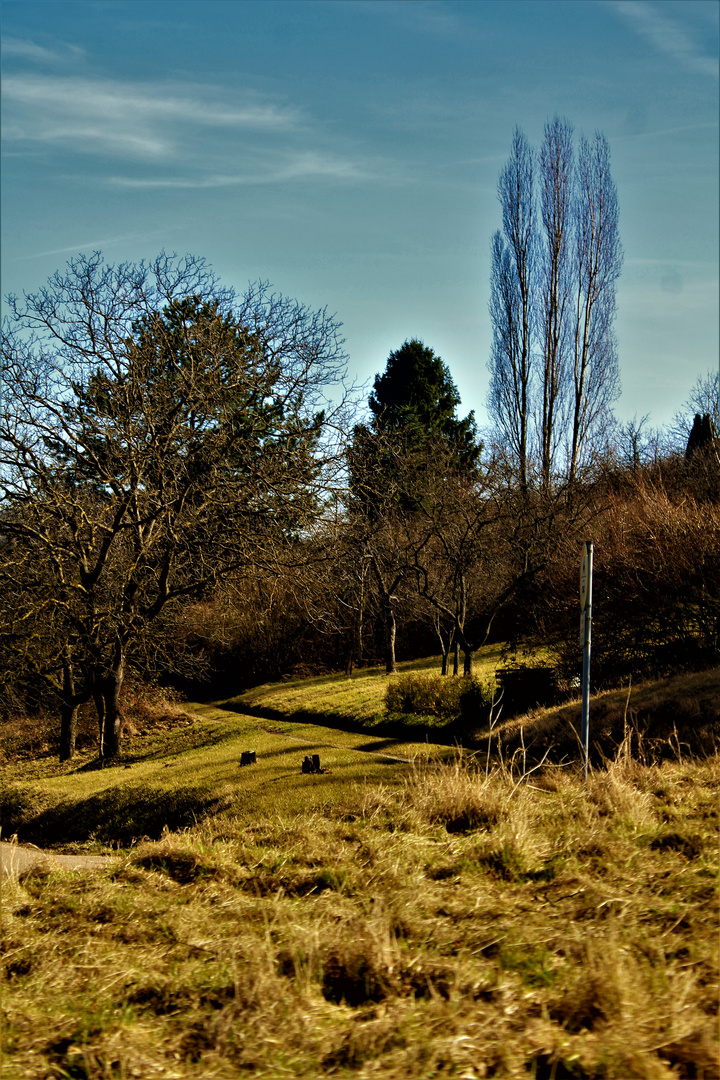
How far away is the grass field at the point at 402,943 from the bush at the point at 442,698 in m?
9.70

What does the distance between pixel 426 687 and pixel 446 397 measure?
78.3 ft

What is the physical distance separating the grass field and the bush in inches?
382

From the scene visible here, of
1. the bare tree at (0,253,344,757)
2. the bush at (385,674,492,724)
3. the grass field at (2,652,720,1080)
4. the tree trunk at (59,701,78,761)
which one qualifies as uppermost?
the bare tree at (0,253,344,757)

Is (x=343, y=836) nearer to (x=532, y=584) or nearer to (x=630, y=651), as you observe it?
(x=630, y=651)

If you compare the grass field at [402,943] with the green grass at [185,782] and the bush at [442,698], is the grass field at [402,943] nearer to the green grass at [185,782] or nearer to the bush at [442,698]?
the green grass at [185,782]

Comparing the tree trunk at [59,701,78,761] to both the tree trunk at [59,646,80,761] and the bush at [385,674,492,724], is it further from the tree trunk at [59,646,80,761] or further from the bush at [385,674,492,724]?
the bush at [385,674,492,724]

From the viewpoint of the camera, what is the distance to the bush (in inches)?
655

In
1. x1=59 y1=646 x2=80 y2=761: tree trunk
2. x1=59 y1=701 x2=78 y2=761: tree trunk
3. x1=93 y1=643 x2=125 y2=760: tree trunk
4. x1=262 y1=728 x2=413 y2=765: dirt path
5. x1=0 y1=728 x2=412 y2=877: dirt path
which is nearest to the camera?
x1=0 y1=728 x2=412 y2=877: dirt path

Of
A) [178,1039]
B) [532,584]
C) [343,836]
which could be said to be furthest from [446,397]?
[178,1039]

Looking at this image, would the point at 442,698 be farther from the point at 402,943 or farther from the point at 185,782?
the point at 402,943

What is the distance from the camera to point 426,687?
703 inches

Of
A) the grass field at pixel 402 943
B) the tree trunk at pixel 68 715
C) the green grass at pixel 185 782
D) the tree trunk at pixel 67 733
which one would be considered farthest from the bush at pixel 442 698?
the grass field at pixel 402 943

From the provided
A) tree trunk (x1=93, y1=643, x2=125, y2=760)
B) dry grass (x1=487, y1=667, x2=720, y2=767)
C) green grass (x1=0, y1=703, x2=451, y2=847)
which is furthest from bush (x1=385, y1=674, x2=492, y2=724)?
tree trunk (x1=93, y1=643, x2=125, y2=760)

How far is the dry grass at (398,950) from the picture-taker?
9.24ft
